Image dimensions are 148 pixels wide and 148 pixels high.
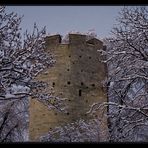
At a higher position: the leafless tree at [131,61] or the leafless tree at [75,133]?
the leafless tree at [131,61]

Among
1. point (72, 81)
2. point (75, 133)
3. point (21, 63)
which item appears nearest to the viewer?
point (21, 63)

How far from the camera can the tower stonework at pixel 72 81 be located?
1617 centimetres

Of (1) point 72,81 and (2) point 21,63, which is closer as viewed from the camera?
(2) point 21,63

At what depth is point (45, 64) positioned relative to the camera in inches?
312

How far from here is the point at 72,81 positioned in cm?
1706

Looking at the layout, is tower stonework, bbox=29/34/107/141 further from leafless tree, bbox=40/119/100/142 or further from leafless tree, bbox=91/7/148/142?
leafless tree, bbox=91/7/148/142

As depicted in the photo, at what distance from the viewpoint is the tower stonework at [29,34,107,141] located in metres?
16.2

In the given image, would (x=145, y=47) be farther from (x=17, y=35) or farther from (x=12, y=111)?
(x=12, y=111)

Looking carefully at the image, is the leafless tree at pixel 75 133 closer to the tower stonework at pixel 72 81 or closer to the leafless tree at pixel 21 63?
the tower stonework at pixel 72 81

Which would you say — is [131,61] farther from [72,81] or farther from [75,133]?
[72,81]

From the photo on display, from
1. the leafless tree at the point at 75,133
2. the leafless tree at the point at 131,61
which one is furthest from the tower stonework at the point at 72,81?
the leafless tree at the point at 131,61

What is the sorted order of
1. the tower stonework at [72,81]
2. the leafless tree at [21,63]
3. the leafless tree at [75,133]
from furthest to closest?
the tower stonework at [72,81] → the leafless tree at [75,133] → the leafless tree at [21,63]

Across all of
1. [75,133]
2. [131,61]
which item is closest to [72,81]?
[75,133]
